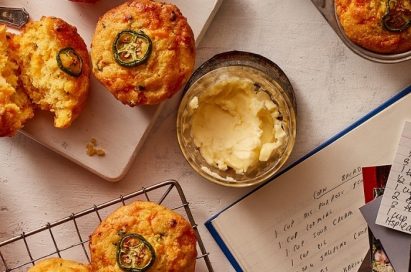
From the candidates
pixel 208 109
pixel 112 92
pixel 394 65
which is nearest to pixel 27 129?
pixel 112 92

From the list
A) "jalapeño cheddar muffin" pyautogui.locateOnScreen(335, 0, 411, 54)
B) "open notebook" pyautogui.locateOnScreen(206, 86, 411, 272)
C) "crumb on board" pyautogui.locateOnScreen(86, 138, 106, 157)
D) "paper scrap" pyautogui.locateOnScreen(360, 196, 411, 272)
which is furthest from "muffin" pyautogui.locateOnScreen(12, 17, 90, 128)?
"paper scrap" pyautogui.locateOnScreen(360, 196, 411, 272)

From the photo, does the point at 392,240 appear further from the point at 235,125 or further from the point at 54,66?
the point at 54,66

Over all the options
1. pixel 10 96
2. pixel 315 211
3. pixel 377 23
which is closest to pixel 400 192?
pixel 315 211

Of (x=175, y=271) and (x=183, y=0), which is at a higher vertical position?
(x=183, y=0)

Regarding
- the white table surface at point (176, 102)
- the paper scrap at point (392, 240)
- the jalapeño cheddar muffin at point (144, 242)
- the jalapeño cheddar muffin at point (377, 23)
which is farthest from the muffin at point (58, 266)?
the jalapeño cheddar muffin at point (377, 23)

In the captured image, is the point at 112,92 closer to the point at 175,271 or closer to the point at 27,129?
the point at 27,129

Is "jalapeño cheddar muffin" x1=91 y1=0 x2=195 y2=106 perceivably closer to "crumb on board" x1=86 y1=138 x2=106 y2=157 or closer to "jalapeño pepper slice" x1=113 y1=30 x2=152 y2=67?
"jalapeño pepper slice" x1=113 y1=30 x2=152 y2=67

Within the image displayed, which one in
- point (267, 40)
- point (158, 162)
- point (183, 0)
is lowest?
point (158, 162)

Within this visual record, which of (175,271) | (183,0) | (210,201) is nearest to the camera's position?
(175,271)
